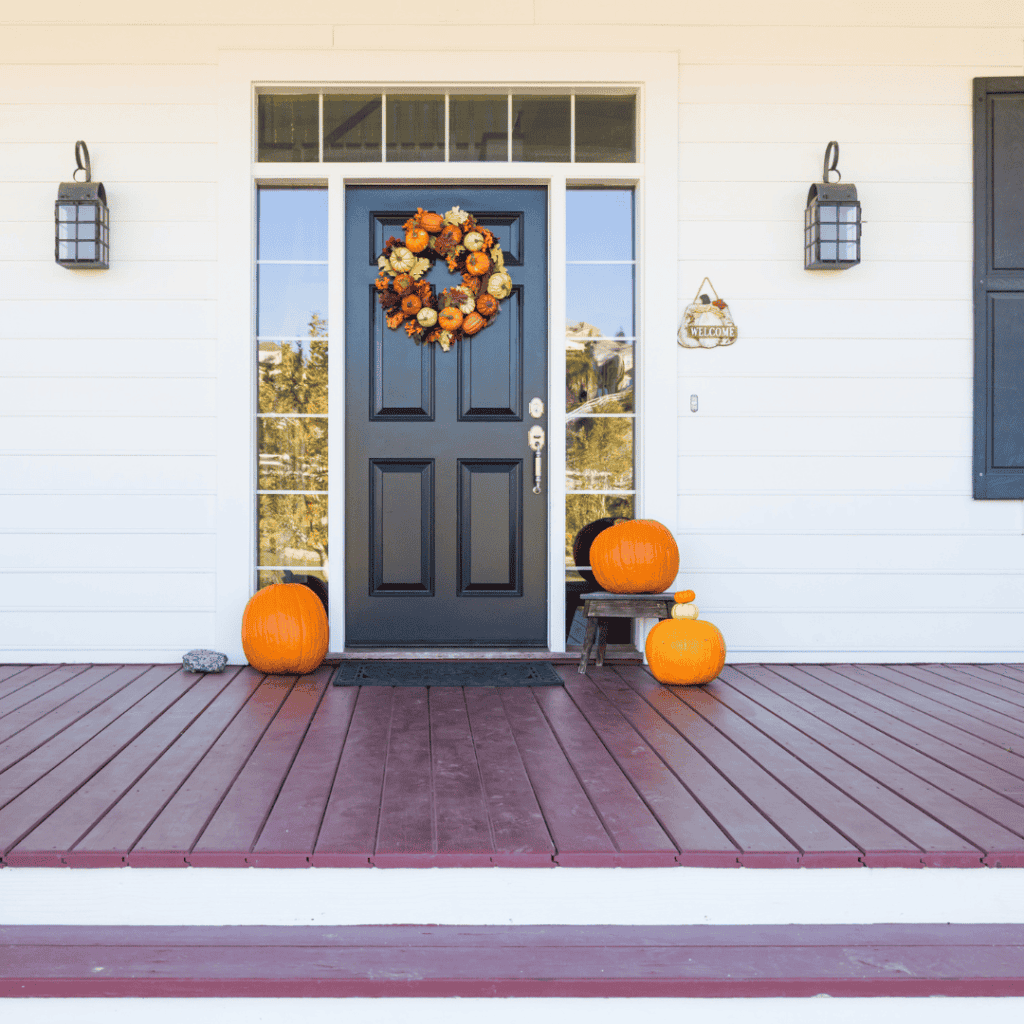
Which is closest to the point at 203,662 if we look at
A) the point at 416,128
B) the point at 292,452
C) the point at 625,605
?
the point at 292,452

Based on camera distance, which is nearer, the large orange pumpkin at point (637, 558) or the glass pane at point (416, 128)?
the large orange pumpkin at point (637, 558)

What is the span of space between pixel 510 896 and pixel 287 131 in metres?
3.02

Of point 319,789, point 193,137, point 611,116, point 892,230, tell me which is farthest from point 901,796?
point 193,137

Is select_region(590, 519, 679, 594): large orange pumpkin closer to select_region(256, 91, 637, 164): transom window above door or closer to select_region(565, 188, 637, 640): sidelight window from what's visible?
select_region(565, 188, 637, 640): sidelight window

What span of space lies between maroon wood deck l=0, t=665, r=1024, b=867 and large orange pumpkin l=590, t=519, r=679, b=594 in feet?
1.13

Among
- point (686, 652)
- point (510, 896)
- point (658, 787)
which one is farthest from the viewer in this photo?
point (686, 652)

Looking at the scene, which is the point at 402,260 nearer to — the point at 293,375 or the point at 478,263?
the point at 478,263

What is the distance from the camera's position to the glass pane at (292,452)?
11.5 feet

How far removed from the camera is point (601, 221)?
3547mm

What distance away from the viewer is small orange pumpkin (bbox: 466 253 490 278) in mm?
3457

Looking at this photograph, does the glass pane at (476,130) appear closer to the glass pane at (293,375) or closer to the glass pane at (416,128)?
the glass pane at (416,128)

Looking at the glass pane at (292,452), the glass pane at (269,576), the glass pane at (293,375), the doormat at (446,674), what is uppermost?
the glass pane at (293,375)

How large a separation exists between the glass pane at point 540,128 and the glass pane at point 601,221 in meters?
0.18

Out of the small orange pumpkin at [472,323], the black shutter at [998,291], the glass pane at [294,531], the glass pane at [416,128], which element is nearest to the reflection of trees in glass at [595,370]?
the small orange pumpkin at [472,323]
